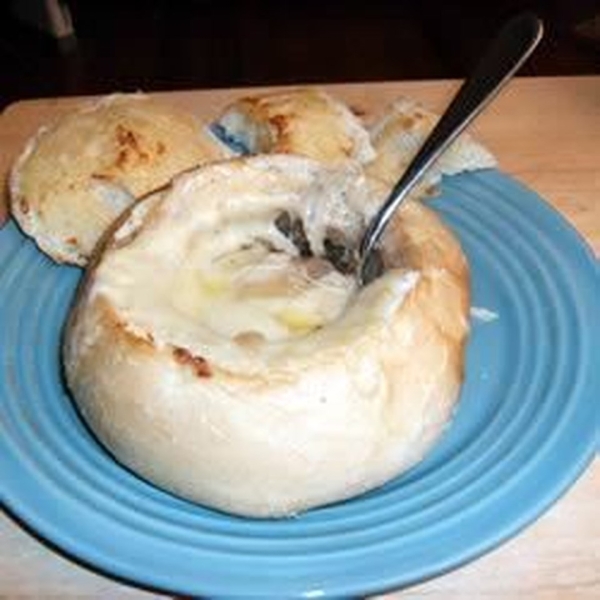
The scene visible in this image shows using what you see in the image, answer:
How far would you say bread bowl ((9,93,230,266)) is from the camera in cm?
75

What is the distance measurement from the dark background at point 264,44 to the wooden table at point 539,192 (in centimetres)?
84

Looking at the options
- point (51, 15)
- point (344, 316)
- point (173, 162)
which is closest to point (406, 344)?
point (344, 316)

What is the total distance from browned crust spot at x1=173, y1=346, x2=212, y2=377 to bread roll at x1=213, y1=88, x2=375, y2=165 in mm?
272

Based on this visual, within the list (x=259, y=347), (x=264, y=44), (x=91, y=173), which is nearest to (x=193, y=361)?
(x=259, y=347)

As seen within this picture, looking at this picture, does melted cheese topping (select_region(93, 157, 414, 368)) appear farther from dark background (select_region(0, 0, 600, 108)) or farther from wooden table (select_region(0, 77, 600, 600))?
dark background (select_region(0, 0, 600, 108))

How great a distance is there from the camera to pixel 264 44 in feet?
6.42

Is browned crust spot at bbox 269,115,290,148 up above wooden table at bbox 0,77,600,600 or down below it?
above

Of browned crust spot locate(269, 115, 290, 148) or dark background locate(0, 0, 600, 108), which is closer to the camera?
browned crust spot locate(269, 115, 290, 148)

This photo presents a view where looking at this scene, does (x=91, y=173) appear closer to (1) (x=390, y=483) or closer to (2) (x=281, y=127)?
(2) (x=281, y=127)

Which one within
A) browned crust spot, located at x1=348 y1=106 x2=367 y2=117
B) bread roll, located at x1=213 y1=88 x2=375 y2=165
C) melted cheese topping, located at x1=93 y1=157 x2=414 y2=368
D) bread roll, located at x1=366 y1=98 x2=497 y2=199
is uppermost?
melted cheese topping, located at x1=93 y1=157 x2=414 y2=368

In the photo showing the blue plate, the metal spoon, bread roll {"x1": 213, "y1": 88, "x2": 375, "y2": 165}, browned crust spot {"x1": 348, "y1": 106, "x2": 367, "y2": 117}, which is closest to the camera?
the blue plate

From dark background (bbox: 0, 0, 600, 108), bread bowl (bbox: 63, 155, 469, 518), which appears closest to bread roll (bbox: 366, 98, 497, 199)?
bread bowl (bbox: 63, 155, 469, 518)

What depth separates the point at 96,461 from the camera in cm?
61

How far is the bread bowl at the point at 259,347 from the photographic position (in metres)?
0.54
